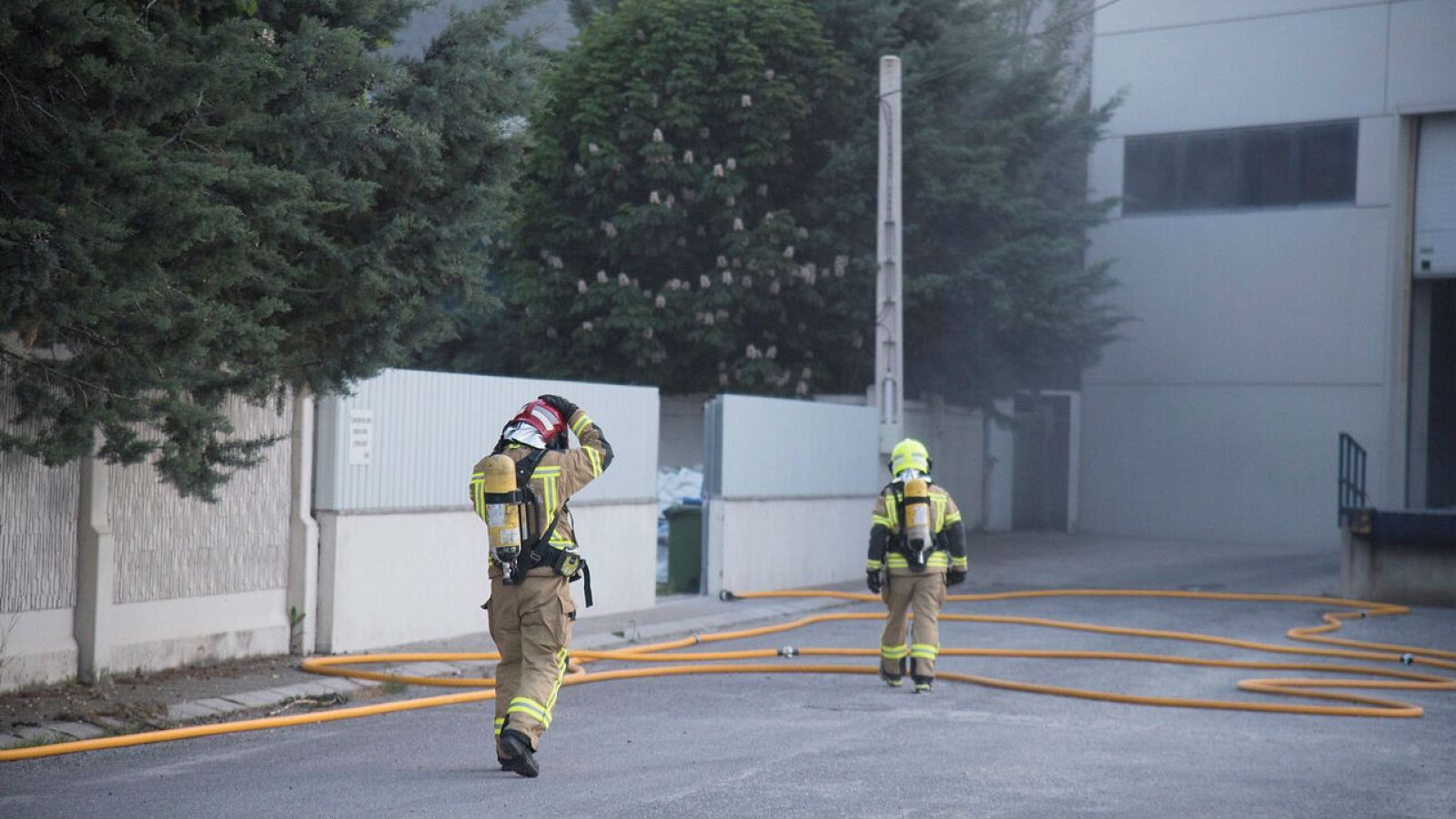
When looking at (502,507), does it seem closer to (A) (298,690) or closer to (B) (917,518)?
(A) (298,690)

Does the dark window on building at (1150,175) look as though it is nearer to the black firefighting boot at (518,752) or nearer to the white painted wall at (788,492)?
the white painted wall at (788,492)

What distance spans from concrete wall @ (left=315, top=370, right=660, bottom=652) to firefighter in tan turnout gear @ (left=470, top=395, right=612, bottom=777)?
14.1ft

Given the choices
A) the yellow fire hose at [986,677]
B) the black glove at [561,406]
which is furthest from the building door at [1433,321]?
the black glove at [561,406]

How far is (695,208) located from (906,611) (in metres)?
13.4

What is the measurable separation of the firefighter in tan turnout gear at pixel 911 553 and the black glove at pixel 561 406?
12.5 ft

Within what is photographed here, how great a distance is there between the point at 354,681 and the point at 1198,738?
554 centimetres

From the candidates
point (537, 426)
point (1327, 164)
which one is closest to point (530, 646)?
point (537, 426)

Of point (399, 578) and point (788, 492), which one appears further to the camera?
point (788, 492)

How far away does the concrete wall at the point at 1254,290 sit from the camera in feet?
89.9

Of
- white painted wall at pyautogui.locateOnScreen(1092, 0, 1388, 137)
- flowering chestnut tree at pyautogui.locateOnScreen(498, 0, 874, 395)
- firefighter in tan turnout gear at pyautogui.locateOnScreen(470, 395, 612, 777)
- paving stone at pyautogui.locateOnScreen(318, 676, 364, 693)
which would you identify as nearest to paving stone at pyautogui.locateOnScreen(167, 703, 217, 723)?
paving stone at pyautogui.locateOnScreen(318, 676, 364, 693)

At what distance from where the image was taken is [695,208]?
24.1 metres

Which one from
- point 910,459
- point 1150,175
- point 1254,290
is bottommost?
point 910,459

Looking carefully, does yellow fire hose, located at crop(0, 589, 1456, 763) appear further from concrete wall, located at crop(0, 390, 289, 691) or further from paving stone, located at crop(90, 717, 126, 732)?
concrete wall, located at crop(0, 390, 289, 691)

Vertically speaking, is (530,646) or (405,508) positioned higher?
(405,508)
